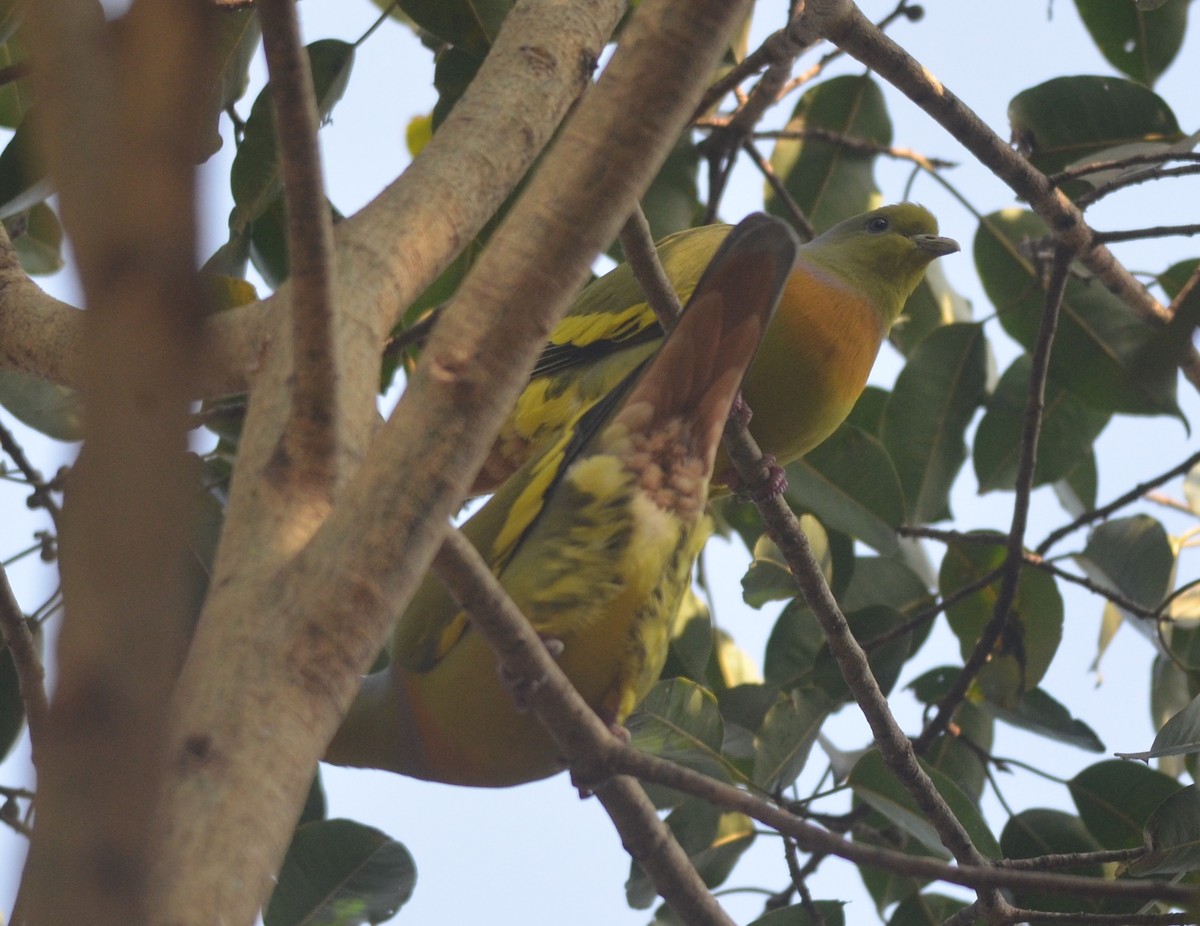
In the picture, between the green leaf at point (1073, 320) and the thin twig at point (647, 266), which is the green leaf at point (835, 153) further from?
the thin twig at point (647, 266)

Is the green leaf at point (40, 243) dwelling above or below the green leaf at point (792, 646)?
above

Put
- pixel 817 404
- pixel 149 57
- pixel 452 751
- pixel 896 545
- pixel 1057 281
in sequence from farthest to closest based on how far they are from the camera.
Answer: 1. pixel 896 545
2. pixel 817 404
3. pixel 1057 281
4. pixel 452 751
5. pixel 149 57

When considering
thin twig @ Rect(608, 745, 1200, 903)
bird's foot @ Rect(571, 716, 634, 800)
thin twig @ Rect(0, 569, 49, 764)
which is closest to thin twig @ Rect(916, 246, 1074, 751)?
bird's foot @ Rect(571, 716, 634, 800)

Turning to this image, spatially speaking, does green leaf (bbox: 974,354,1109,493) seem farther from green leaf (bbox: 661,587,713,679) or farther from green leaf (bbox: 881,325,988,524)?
green leaf (bbox: 661,587,713,679)

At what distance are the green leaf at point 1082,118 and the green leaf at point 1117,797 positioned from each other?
1.42 metres

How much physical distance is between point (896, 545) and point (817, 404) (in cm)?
47

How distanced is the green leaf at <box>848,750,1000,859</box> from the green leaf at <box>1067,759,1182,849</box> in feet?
1.45

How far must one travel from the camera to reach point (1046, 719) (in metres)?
3.02

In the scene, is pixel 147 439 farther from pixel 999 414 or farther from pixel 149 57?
pixel 999 414

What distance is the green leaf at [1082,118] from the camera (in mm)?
3080

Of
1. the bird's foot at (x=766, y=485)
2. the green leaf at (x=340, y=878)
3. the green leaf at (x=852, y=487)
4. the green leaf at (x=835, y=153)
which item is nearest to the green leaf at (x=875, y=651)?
the green leaf at (x=852, y=487)

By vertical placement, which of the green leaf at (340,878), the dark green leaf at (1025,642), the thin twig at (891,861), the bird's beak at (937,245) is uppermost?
the bird's beak at (937,245)

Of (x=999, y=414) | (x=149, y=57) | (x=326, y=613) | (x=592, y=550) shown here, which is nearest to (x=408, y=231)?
(x=592, y=550)

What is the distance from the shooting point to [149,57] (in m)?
0.52
